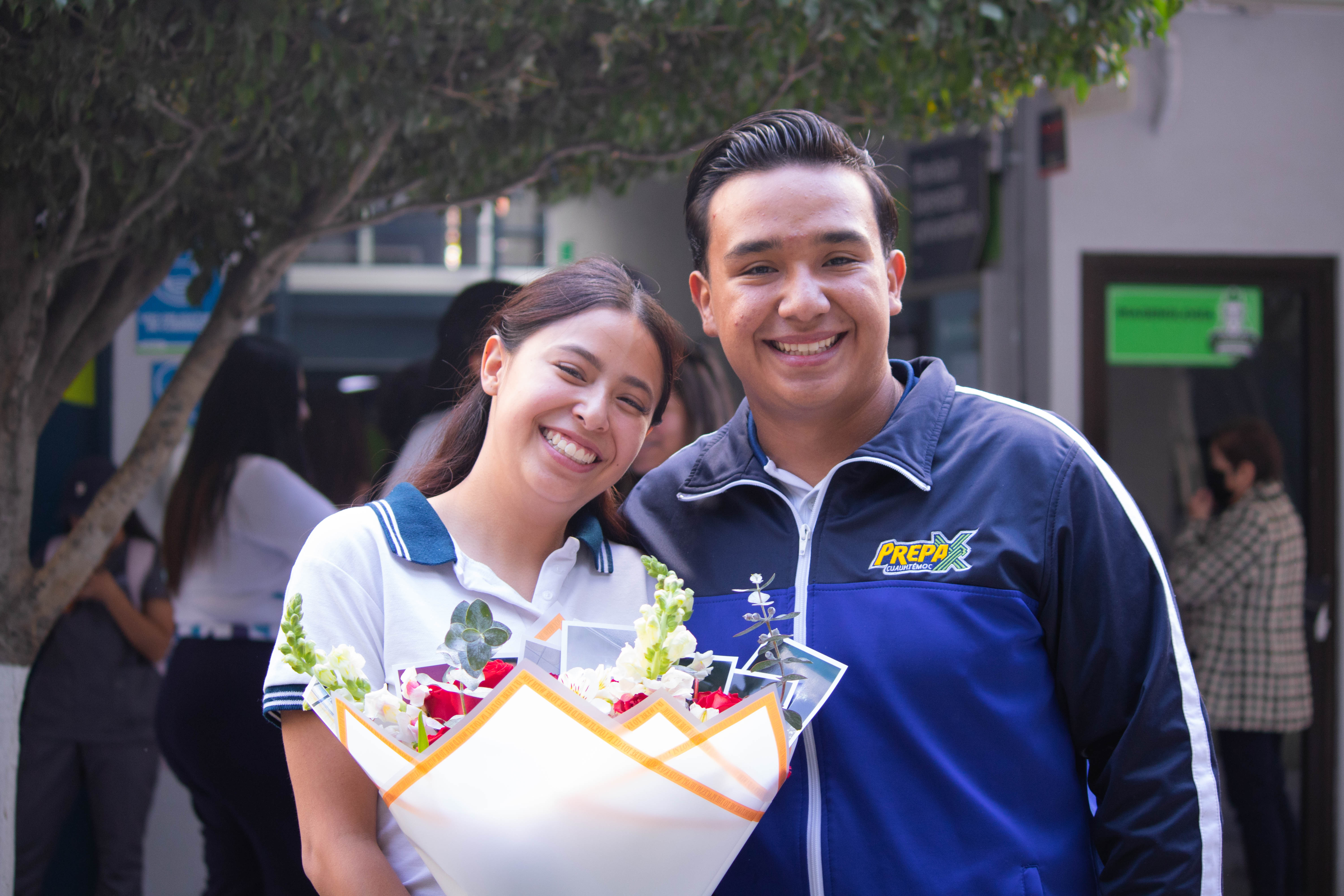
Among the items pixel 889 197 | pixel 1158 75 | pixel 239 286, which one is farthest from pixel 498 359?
pixel 1158 75

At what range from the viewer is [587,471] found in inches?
73.5

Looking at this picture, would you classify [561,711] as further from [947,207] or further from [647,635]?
[947,207]

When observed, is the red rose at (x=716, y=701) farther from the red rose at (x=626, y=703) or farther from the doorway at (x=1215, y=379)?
the doorway at (x=1215, y=379)

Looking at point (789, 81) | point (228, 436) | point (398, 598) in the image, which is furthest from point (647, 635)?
point (228, 436)

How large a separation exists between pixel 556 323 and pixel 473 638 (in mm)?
672

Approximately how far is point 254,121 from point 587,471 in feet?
5.91

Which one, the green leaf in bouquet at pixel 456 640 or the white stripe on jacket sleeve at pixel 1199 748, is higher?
the green leaf in bouquet at pixel 456 640

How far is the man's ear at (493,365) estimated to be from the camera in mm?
2006

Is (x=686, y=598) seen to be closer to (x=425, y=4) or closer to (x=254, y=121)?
(x=425, y=4)

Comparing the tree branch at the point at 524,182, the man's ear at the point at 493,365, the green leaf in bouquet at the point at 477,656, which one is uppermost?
the tree branch at the point at 524,182

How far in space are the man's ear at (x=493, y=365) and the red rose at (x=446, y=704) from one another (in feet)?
2.36

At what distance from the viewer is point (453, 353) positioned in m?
3.50

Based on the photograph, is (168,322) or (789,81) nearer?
(789,81)

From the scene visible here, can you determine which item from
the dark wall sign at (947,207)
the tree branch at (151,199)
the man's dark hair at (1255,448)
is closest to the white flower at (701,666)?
the tree branch at (151,199)
